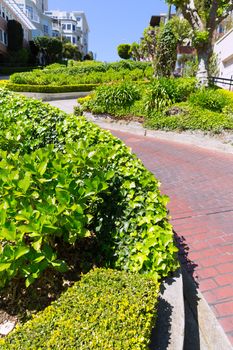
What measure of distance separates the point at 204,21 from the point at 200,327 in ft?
46.0

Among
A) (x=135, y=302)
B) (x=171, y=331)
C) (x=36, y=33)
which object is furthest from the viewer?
(x=36, y=33)

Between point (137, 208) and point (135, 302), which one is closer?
point (135, 302)

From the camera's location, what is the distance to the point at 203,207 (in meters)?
5.53

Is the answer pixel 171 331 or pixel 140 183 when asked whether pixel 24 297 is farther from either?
pixel 140 183

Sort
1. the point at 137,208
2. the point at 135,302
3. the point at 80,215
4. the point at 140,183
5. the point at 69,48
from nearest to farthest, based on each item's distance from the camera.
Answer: the point at 135,302 → the point at 80,215 → the point at 137,208 → the point at 140,183 → the point at 69,48

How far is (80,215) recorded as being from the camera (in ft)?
8.98

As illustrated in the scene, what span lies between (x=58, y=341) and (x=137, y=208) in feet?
5.46

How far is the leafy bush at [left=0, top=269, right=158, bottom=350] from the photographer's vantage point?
6.57 feet

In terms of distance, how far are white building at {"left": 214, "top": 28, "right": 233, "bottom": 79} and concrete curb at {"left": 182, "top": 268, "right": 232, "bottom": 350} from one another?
82.3 ft

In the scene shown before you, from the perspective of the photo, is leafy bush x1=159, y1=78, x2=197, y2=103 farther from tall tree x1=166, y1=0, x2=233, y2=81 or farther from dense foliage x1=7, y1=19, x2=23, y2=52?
dense foliage x1=7, y1=19, x2=23, y2=52

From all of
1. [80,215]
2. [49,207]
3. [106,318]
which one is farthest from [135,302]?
[49,207]

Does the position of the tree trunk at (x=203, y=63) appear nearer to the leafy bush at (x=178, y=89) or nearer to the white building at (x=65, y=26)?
the leafy bush at (x=178, y=89)

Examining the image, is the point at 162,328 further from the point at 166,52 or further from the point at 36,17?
the point at 36,17

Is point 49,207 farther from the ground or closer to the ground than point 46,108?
closer to the ground
